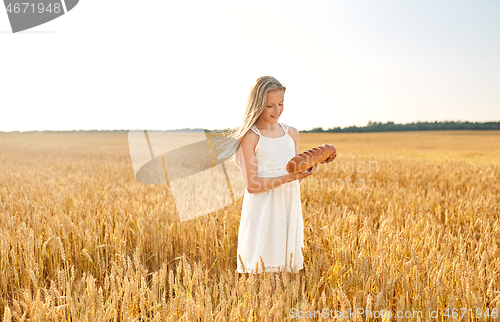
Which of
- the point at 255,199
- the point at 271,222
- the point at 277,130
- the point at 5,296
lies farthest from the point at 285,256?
the point at 5,296

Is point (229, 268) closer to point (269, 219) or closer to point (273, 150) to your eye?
→ point (269, 219)

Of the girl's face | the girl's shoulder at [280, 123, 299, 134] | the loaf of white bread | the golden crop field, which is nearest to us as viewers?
the golden crop field

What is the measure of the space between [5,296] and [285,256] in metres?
1.95

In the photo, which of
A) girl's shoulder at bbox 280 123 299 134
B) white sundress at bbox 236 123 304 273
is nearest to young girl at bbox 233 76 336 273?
white sundress at bbox 236 123 304 273

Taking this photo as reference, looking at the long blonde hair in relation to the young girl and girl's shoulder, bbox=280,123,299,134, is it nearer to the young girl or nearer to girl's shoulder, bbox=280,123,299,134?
the young girl

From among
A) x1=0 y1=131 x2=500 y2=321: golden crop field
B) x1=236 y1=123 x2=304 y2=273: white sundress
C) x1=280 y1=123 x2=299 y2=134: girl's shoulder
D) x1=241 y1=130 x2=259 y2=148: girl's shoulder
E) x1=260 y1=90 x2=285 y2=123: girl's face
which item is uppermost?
x1=260 y1=90 x2=285 y2=123: girl's face

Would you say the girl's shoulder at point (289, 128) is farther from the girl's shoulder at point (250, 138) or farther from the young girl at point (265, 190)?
the girl's shoulder at point (250, 138)

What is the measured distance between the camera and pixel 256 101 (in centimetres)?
209

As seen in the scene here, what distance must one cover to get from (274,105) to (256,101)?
130 mm

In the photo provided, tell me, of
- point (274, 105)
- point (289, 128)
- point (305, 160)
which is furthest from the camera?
point (289, 128)

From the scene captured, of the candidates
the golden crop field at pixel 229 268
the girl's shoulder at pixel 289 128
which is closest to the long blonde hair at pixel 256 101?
the girl's shoulder at pixel 289 128

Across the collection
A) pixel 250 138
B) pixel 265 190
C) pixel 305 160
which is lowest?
pixel 265 190

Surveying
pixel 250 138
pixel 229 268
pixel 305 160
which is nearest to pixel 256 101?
pixel 250 138

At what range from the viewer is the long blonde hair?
2039mm
